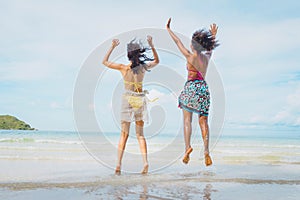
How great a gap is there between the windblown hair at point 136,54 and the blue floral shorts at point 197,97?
3.40 ft

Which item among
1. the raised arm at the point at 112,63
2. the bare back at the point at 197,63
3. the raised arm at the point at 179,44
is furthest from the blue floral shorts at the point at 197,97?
the raised arm at the point at 112,63

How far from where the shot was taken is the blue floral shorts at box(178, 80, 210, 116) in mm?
5625

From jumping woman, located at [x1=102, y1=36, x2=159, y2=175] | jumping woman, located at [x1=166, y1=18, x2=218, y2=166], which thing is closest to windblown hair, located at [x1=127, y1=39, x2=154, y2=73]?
jumping woman, located at [x1=102, y1=36, x2=159, y2=175]

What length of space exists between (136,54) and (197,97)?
4.59 feet

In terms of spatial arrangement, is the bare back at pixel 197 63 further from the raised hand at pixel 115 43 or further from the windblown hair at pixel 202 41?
the raised hand at pixel 115 43

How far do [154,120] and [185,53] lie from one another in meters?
1.62

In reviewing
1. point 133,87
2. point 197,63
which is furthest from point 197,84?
point 133,87

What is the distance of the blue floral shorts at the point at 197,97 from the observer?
562 cm

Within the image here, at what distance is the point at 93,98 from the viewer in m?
6.97

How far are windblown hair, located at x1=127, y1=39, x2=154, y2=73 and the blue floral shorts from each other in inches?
40.7

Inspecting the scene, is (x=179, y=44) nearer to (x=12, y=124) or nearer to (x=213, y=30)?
(x=213, y=30)

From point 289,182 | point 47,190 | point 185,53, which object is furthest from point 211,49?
point 47,190

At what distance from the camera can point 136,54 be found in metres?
6.19

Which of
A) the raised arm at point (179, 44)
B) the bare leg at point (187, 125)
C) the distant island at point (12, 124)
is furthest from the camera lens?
the distant island at point (12, 124)
